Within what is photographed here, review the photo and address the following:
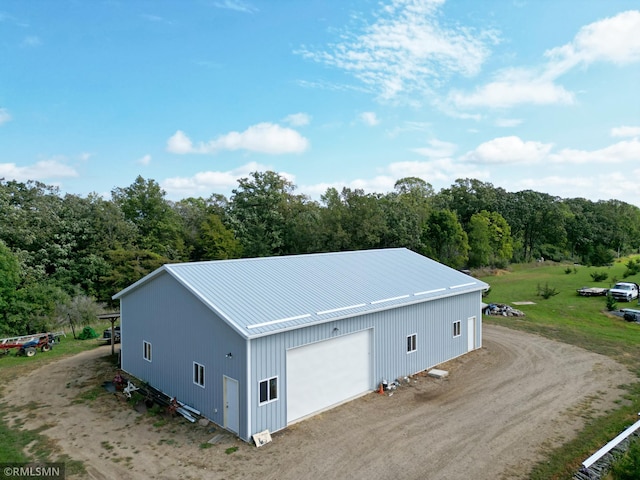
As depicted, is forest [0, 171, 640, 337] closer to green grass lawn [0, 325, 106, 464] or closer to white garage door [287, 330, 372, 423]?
green grass lawn [0, 325, 106, 464]

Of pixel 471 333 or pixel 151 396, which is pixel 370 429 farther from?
pixel 471 333

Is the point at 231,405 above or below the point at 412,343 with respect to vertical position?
below

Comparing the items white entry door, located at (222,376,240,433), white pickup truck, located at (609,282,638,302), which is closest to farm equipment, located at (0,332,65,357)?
white entry door, located at (222,376,240,433)

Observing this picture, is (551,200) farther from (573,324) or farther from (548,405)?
(548,405)

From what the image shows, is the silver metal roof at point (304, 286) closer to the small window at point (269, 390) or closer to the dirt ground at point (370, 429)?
the small window at point (269, 390)

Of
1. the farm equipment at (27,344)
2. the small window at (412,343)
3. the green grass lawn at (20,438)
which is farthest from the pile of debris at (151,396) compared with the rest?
the small window at (412,343)

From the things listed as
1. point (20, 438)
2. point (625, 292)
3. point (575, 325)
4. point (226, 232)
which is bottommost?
point (575, 325)

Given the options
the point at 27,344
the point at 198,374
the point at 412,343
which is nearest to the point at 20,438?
the point at 198,374
